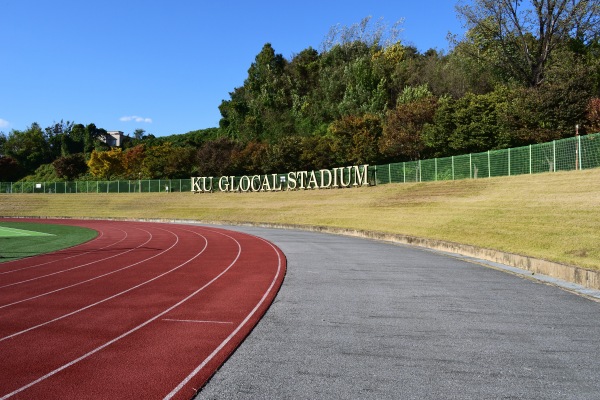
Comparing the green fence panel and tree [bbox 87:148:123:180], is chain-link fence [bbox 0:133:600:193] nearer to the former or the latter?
the green fence panel

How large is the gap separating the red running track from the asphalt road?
0.48 meters

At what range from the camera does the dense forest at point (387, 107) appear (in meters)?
31.7

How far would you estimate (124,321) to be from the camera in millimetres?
7125

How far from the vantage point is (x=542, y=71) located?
37594 mm

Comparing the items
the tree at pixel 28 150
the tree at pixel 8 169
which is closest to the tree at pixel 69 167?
the tree at pixel 8 169

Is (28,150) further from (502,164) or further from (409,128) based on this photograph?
(502,164)

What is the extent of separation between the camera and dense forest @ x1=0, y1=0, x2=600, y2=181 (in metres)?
31.7

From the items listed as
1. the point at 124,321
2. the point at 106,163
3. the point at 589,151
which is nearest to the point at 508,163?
the point at 589,151

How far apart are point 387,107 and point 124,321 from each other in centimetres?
5279

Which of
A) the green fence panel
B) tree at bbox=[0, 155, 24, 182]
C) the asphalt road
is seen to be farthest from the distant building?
Result: the asphalt road

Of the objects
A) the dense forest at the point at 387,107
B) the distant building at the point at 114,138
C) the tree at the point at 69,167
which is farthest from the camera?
the distant building at the point at 114,138

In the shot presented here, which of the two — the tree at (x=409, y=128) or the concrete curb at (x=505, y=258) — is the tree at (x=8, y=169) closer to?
the tree at (x=409, y=128)

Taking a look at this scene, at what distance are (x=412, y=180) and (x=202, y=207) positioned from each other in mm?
20140

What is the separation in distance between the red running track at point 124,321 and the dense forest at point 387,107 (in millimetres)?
24383
